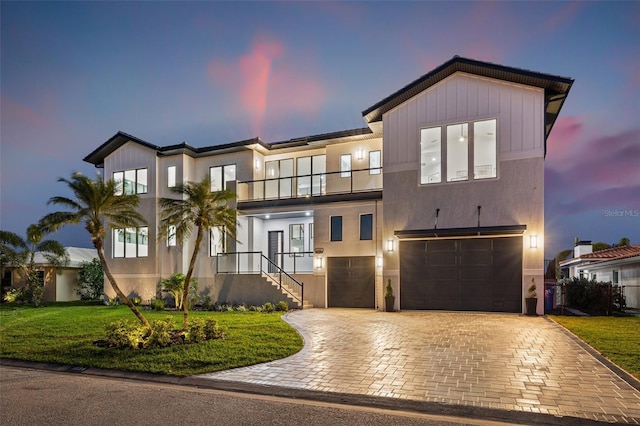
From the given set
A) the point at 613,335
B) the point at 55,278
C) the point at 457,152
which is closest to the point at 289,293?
the point at 457,152

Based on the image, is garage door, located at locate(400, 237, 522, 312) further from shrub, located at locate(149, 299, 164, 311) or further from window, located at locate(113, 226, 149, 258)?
window, located at locate(113, 226, 149, 258)

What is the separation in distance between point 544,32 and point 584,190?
4852 cm

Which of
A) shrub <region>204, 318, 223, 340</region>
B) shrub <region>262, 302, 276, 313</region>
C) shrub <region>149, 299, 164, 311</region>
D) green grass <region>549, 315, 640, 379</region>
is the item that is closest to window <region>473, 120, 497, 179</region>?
green grass <region>549, 315, 640, 379</region>

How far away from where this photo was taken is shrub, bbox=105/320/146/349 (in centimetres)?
901

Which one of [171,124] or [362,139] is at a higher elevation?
[171,124]

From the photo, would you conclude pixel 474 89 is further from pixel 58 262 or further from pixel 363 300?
pixel 58 262

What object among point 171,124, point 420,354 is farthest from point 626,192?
point 171,124

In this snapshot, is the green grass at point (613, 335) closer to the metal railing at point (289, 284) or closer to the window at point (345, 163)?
the metal railing at point (289, 284)

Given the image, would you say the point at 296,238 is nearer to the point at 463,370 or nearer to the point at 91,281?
the point at 463,370

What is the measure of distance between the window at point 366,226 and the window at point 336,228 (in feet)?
3.42

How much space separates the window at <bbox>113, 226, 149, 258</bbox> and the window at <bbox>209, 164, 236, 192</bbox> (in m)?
4.65

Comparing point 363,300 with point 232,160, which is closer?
point 363,300

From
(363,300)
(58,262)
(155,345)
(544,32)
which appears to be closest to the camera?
(155,345)

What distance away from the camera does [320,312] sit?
53.1 ft
